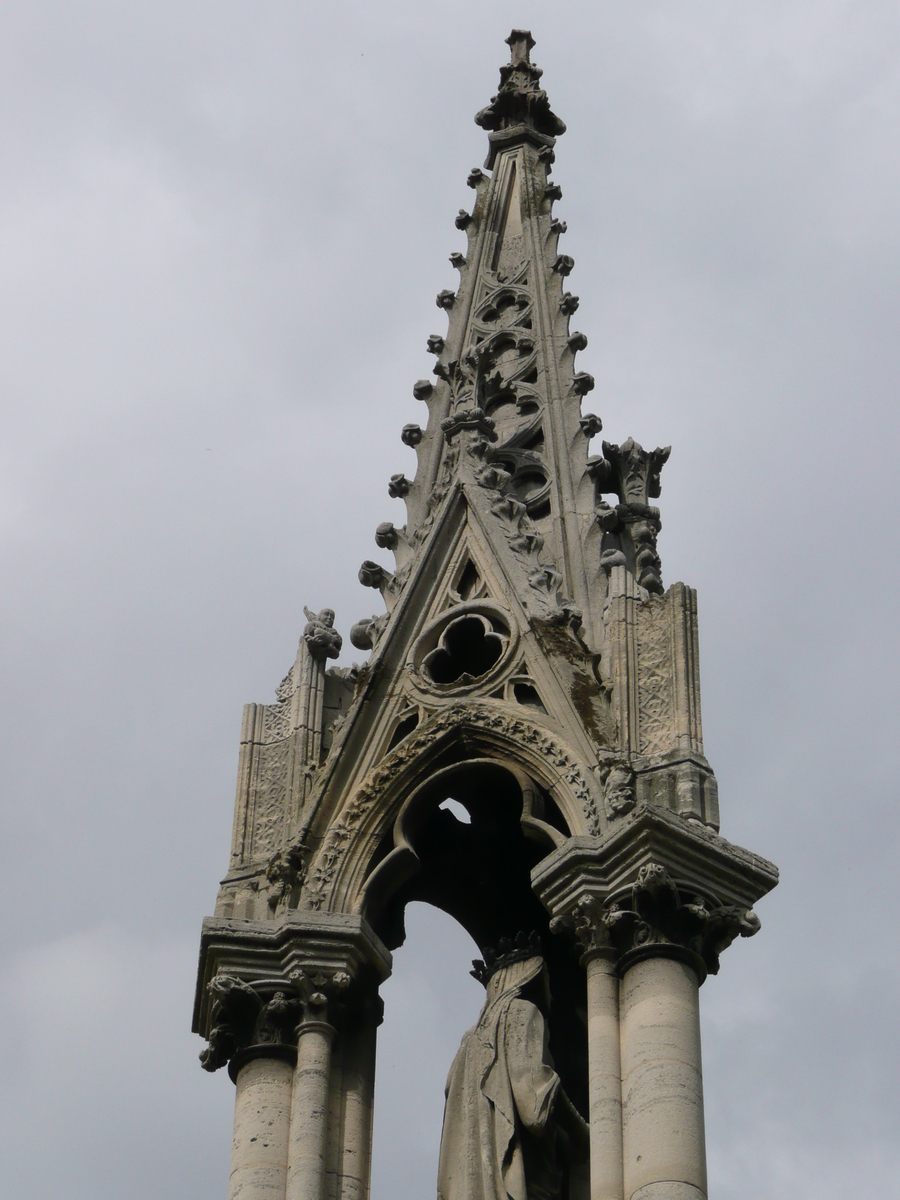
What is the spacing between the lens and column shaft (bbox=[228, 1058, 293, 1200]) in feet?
69.7

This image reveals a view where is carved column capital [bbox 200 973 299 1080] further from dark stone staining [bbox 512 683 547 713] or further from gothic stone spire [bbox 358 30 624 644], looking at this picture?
gothic stone spire [bbox 358 30 624 644]

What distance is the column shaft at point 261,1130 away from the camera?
836 inches

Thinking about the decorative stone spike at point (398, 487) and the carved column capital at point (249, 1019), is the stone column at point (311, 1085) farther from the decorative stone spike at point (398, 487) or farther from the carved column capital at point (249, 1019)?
the decorative stone spike at point (398, 487)

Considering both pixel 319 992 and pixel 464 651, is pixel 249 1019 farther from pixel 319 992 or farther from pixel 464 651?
pixel 464 651

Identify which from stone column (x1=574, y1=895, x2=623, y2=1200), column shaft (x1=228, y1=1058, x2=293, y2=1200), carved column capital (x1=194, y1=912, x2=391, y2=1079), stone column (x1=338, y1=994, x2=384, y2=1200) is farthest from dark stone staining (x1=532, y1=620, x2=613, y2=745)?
column shaft (x1=228, y1=1058, x2=293, y2=1200)

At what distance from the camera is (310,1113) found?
21484 mm

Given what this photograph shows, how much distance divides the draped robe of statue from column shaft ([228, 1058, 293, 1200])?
1017mm

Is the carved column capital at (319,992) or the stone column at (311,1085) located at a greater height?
the carved column capital at (319,992)

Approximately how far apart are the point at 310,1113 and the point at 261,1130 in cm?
33

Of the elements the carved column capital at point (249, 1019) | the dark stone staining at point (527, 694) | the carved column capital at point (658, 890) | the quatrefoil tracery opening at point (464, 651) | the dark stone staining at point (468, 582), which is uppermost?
the dark stone staining at point (468, 582)

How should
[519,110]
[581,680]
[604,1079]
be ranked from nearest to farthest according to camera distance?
[604,1079] → [581,680] → [519,110]

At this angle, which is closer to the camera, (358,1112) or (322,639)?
(358,1112)

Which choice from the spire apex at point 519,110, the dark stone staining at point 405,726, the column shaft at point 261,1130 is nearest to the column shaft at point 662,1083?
A: the column shaft at point 261,1130

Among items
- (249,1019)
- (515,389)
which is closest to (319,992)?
(249,1019)
